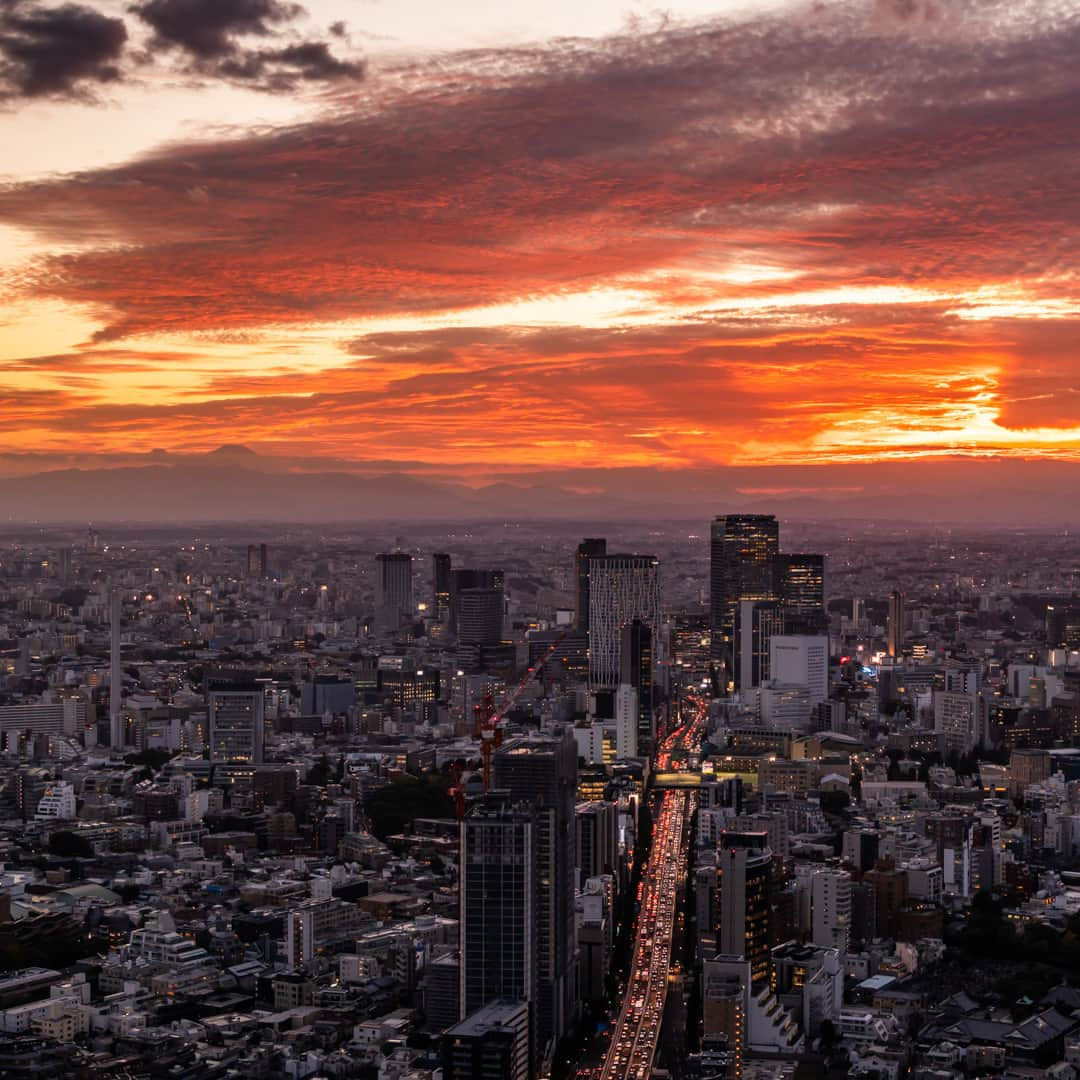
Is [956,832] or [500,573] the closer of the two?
[956,832]

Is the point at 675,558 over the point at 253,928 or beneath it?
over

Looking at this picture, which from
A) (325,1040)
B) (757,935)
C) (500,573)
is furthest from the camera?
(500,573)

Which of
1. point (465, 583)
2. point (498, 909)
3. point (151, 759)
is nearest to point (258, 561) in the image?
point (465, 583)

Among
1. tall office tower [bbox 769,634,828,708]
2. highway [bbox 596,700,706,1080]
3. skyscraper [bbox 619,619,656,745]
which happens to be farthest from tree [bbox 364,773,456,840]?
tall office tower [bbox 769,634,828,708]

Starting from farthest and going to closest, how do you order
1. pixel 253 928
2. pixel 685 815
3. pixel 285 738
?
pixel 285 738 < pixel 685 815 < pixel 253 928

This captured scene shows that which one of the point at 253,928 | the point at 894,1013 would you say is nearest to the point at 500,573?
the point at 253,928

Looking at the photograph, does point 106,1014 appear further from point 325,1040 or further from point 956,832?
point 956,832

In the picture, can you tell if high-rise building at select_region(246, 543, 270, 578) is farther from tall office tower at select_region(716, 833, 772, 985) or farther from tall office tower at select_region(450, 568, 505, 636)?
tall office tower at select_region(716, 833, 772, 985)

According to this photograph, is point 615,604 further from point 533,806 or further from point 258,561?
point 533,806
